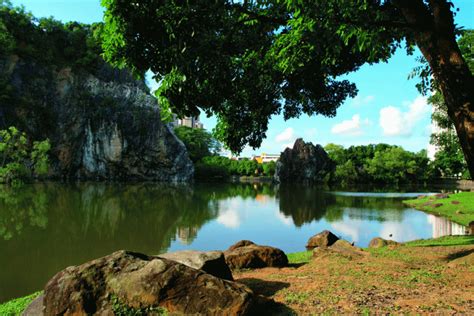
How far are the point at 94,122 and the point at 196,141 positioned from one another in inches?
1536

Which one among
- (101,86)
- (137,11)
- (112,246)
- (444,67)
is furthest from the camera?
(101,86)

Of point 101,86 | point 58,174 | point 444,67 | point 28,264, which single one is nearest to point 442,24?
point 444,67

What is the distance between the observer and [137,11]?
777cm

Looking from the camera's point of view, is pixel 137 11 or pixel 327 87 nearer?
pixel 137 11

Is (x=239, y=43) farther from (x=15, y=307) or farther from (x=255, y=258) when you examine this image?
(x=15, y=307)

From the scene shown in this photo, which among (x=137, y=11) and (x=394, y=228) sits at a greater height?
(x=137, y=11)

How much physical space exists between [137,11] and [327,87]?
25.2ft

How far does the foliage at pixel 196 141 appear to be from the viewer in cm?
11451

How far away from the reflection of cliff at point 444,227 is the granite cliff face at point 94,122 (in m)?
68.7

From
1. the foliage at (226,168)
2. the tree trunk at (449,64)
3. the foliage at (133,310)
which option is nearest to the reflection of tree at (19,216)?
the foliage at (133,310)

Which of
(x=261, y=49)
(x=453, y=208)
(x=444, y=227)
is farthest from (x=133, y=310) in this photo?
(x=453, y=208)

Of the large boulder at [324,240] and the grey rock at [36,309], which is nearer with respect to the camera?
the grey rock at [36,309]

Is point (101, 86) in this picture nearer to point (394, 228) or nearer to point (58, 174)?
point (58, 174)

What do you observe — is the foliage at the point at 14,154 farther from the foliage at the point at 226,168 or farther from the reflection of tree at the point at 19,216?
the foliage at the point at 226,168
